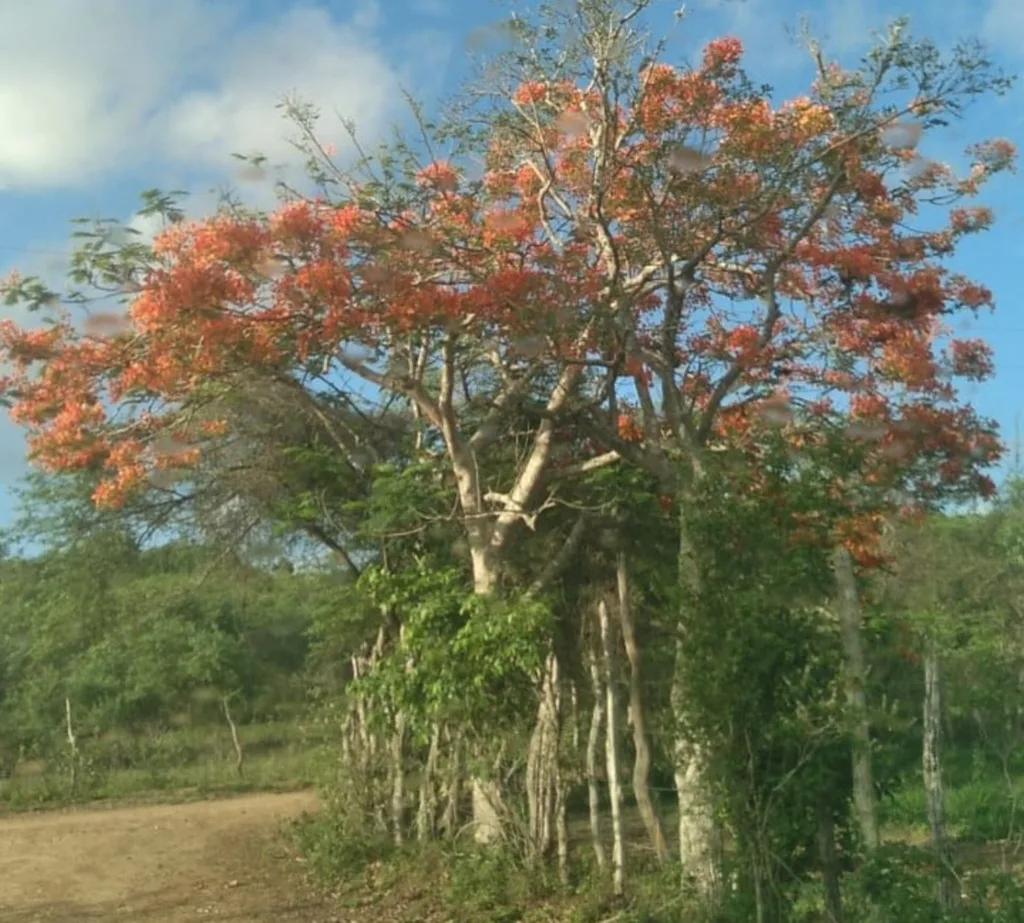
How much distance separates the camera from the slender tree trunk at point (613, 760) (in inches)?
345

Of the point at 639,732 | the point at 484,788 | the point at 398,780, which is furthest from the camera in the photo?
the point at 398,780

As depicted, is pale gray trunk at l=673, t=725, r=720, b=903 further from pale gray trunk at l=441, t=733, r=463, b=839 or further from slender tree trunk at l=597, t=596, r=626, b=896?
pale gray trunk at l=441, t=733, r=463, b=839

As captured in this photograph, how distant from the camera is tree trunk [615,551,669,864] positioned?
935cm

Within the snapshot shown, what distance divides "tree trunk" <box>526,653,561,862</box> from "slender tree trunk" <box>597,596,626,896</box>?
737 millimetres

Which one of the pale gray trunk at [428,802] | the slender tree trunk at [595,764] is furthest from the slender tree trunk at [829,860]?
the pale gray trunk at [428,802]

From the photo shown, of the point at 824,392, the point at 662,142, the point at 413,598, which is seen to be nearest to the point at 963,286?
the point at 824,392

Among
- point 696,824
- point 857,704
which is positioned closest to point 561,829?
point 696,824

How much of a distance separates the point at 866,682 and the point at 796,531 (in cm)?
116

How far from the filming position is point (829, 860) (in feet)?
23.0

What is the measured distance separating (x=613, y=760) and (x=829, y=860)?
6.67ft

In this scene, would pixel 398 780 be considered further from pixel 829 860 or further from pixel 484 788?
pixel 829 860

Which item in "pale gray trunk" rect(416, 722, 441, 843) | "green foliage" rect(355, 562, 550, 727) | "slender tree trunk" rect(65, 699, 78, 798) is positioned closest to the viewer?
"green foliage" rect(355, 562, 550, 727)

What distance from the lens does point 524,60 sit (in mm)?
10203

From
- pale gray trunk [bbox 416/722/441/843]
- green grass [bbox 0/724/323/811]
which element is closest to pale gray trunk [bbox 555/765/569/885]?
pale gray trunk [bbox 416/722/441/843]
